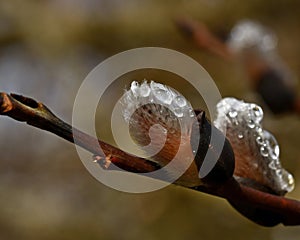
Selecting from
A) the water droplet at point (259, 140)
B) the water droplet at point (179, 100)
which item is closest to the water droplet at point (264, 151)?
the water droplet at point (259, 140)

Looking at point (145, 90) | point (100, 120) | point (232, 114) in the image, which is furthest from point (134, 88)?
point (100, 120)

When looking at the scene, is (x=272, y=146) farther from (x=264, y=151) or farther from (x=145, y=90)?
(x=145, y=90)


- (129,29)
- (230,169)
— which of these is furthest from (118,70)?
(230,169)

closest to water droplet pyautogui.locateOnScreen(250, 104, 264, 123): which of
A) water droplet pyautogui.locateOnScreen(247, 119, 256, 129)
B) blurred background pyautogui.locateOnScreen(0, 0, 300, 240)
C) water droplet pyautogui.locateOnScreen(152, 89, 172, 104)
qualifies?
water droplet pyautogui.locateOnScreen(247, 119, 256, 129)

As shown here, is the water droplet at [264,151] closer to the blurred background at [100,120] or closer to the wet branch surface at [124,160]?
the wet branch surface at [124,160]

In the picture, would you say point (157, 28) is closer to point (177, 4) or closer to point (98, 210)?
point (177, 4)

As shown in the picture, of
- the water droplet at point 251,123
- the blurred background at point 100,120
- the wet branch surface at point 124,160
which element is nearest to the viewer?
the wet branch surface at point 124,160
